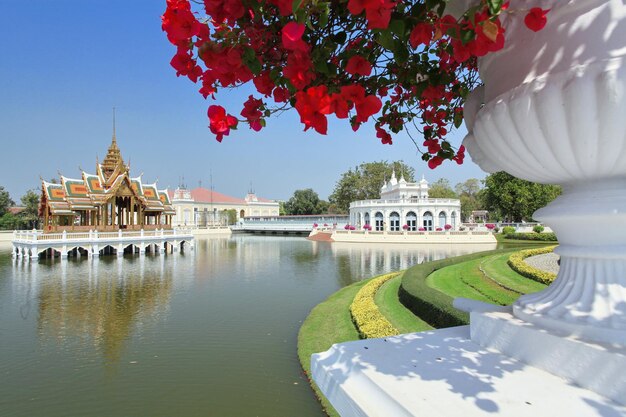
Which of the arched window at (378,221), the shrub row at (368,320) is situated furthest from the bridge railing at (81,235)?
the arched window at (378,221)

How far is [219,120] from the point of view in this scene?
5.04ft

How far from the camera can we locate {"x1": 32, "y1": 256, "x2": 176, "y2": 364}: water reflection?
8.16 metres

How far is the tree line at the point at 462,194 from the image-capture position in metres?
36.4

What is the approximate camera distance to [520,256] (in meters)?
12.4

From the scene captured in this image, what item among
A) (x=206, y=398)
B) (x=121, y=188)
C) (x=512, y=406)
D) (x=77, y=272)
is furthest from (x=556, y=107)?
(x=121, y=188)

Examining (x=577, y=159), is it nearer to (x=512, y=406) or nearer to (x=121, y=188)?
(x=512, y=406)

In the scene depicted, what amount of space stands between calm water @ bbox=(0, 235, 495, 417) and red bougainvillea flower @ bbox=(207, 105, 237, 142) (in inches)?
190

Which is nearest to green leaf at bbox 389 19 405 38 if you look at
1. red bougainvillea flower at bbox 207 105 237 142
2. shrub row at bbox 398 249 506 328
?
red bougainvillea flower at bbox 207 105 237 142

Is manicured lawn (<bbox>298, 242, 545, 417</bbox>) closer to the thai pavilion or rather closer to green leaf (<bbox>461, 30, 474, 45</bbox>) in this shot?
green leaf (<bbox>461, 30, 474, 45</bbox>)

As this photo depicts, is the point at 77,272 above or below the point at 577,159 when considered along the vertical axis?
below

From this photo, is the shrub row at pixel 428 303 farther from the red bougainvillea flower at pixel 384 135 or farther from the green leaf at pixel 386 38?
the green leaf at pixel 386 38

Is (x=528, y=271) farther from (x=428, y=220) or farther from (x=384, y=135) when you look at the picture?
(x=428, y=220)

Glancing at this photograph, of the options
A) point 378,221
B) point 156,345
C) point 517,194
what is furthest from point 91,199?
point 517,194

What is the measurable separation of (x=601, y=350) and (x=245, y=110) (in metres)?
1.64
